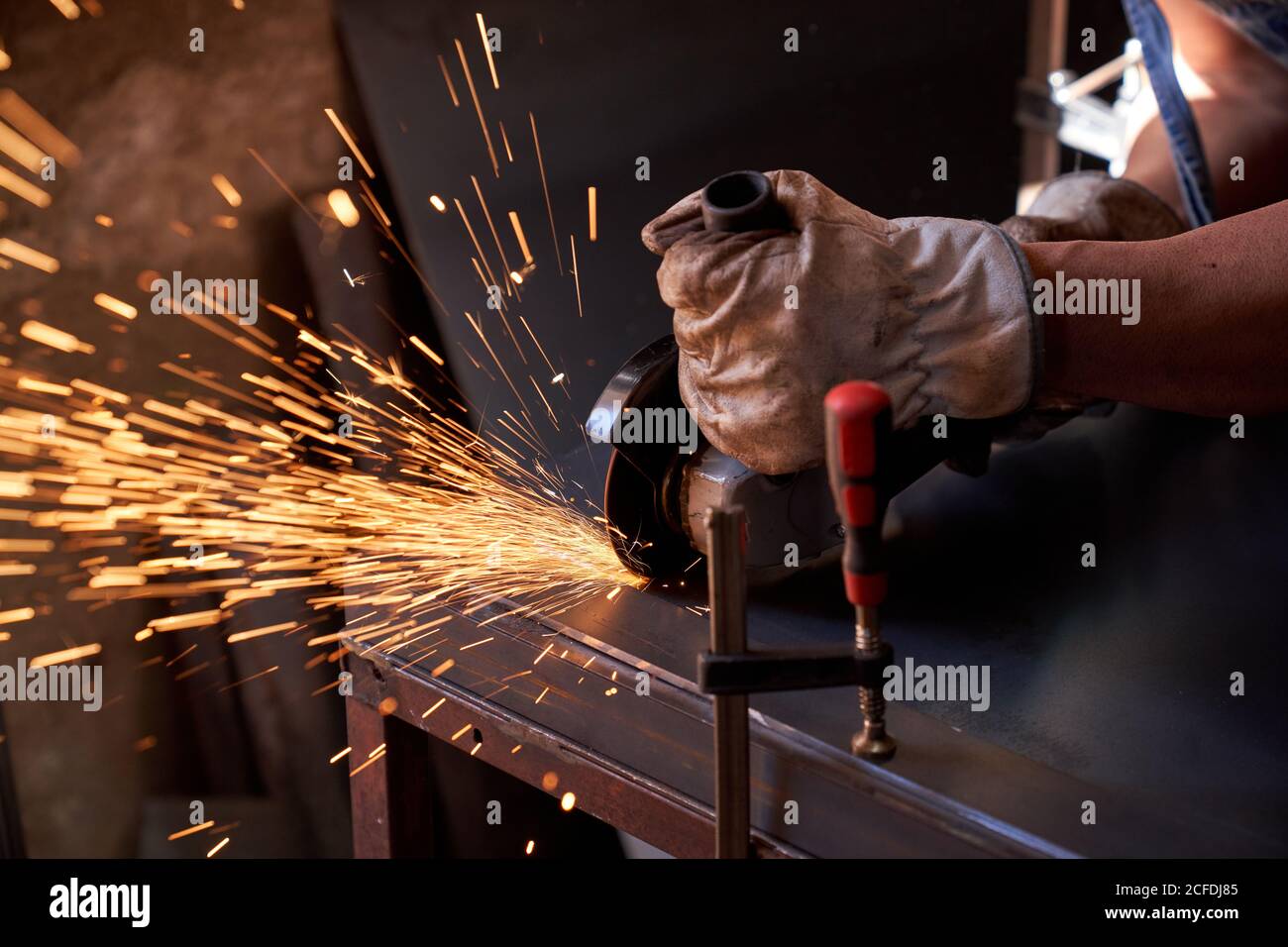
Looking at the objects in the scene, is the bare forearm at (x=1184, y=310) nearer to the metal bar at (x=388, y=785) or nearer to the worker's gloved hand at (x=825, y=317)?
the worker's gloved hand at (x=825, y=317)

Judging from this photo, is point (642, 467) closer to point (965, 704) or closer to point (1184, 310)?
point (965, 704)

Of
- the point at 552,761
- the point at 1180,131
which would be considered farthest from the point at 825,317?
the point at 1180,131

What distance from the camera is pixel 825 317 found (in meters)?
1.00

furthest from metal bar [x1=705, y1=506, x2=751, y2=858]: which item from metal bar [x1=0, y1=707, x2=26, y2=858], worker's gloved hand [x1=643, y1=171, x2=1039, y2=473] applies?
metal bar [x1=0, y1=707, x2=26, y2=858]

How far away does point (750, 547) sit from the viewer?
1119 millimetres

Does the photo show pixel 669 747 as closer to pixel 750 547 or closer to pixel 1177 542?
pixel 750 547

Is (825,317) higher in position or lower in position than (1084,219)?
lower

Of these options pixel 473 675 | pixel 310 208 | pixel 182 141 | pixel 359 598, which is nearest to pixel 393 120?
pixel 310 208

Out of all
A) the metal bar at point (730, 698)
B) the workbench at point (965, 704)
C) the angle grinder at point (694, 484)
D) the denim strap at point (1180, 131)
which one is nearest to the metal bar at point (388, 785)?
the workbench at point (965, 704)

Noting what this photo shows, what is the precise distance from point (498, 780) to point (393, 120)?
Result: 1.14 meters

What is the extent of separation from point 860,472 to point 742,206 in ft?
0.95

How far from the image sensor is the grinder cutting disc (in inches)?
43.6

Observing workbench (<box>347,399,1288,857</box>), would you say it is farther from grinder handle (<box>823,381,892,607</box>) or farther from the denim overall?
the denim overall

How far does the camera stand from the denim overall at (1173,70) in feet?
Result: 5.50
